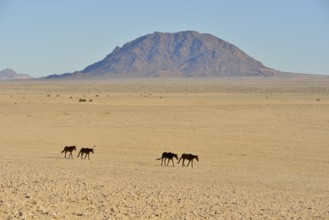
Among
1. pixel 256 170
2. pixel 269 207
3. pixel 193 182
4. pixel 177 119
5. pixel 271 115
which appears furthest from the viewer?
pixel 271 115

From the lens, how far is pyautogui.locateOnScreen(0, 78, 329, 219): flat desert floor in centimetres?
1355

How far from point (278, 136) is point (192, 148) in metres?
7.10

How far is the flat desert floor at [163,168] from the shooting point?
13555 millimetres

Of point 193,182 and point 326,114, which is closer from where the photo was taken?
point 193,182

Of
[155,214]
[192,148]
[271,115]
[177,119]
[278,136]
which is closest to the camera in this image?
[155,214]

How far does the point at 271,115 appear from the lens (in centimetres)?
4800

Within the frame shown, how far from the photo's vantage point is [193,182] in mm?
18172

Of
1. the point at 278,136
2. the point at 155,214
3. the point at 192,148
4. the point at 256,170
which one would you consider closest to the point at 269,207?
the point at 155,214

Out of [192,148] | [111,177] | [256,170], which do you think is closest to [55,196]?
[111,177]

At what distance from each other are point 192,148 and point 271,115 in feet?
68.3

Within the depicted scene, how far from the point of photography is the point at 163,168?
21.4 m

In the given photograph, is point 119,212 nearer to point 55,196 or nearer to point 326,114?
point 55,196

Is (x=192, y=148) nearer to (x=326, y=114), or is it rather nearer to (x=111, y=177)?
(x=111, y=177)

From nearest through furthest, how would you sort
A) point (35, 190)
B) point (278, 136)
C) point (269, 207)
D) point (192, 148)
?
point (269, 207) → point (35, 190) → point (192, 148) → point (278, 136)
